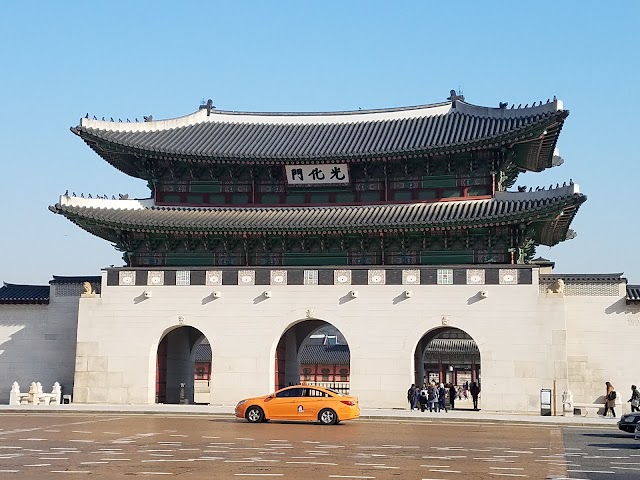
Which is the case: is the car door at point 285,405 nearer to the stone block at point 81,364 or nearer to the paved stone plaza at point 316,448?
the paved stone plaza at point 316,448

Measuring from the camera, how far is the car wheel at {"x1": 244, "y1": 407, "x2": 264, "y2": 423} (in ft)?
92.7

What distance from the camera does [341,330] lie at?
3572 cm

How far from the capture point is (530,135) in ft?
115

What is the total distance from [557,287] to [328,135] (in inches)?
548

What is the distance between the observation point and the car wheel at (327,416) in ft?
90.8

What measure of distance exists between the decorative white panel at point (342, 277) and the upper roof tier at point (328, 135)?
524cm

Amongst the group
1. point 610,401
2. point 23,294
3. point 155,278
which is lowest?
point 610,401

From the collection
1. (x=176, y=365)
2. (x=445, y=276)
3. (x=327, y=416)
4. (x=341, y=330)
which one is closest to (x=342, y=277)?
(x=341, y=330)

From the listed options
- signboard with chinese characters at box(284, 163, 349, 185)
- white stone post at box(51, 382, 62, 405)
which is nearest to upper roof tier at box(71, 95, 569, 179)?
signboard with chinese characters at box(284, 163, 349, 185)

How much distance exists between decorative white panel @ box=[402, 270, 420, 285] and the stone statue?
5379 millimetres

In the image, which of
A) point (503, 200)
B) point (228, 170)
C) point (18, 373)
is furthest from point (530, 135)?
point (18, 373)

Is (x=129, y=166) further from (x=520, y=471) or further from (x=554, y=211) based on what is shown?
(x=520, y=471)

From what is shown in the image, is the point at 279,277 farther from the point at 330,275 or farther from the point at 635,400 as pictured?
the point at 635,400

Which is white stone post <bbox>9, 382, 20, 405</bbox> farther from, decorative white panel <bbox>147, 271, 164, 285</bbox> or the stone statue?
the stone statue
